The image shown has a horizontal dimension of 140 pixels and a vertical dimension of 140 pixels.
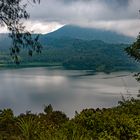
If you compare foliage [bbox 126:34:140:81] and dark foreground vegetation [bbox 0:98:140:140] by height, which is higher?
foliage [bbox 126:34:140:81]

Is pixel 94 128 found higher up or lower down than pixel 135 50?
lower down

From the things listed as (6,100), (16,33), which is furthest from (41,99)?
(16,33)

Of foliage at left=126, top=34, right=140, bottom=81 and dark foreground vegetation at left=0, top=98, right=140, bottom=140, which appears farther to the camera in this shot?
foliage at left=126, top=34, right=140, bottom=81

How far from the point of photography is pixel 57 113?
562 inches

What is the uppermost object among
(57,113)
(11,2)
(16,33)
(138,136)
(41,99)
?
(11,2)

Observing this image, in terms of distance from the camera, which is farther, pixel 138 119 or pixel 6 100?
pixel 6 100

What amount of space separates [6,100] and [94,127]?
8745 cm

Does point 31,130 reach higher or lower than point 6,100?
higher

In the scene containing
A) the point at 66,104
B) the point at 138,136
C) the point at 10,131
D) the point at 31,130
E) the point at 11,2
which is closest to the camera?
the point at 138,136

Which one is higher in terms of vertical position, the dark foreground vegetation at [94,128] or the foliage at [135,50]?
the foliage at [135,50]

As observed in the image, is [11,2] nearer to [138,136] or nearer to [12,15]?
[12,15]

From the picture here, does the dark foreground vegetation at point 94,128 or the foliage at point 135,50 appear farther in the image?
the foliage at point 135,50

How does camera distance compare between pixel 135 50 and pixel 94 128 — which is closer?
pixel 94 128

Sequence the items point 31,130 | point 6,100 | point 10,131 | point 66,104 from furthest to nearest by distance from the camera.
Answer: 1. point 6,100
2. point 66,104
3. point 10,131
4. point 31,130
